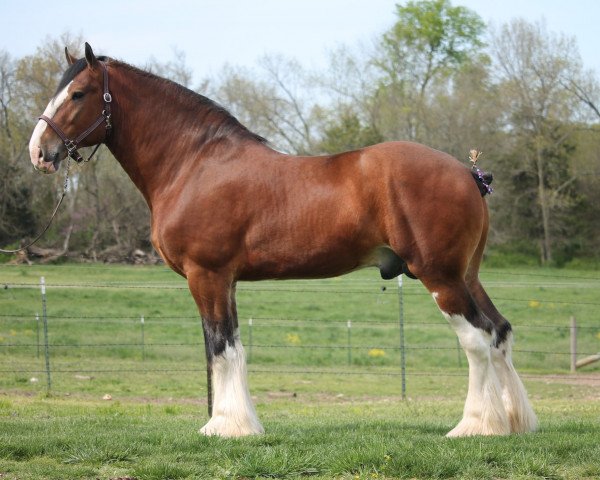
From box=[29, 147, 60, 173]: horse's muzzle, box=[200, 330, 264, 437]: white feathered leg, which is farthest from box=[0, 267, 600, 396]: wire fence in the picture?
box=[29, 147, 60, 173]: horse's muzzle

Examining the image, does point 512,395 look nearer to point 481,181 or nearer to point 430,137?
point 481,181

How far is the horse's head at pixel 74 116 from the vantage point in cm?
718

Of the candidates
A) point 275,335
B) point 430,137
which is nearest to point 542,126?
point 430,137

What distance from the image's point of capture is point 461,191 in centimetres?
673

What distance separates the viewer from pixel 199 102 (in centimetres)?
763

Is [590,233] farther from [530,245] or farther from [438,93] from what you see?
[438,93]

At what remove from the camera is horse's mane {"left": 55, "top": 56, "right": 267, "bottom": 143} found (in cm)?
740

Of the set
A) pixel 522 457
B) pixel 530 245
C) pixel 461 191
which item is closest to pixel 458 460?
pixel 522 457

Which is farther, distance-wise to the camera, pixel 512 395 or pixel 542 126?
pixel 542 126

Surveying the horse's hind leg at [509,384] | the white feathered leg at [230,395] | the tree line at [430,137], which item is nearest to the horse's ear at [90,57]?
the white feathered leg at [230,395]

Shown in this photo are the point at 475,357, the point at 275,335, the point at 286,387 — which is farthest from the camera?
the point at 275,335

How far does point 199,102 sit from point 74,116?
108 centimetres

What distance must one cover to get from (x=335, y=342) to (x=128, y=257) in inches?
845

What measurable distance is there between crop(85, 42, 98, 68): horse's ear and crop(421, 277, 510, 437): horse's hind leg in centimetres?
330
